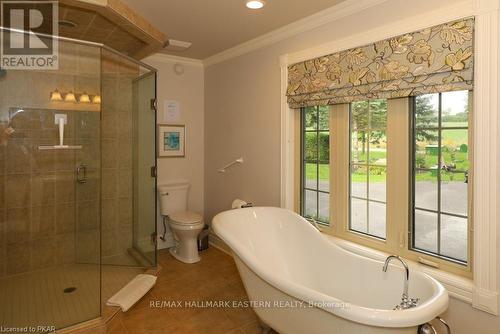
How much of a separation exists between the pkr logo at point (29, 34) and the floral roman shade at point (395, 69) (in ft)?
6.39

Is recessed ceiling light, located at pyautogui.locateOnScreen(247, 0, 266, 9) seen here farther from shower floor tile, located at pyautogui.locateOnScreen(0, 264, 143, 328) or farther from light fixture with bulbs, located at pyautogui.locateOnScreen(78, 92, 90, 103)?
shower floor tile, located at pyautogui.locateOnScreen(0, 264, 143, 328)

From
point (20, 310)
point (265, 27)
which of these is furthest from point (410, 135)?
point (20, 310)

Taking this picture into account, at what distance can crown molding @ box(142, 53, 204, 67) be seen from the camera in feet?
12.1

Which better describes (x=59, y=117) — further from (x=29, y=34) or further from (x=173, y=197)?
(x=173, y=197)

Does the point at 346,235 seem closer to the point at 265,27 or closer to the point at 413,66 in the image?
the point at 413,66

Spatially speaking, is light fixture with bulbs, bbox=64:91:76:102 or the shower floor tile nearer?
the shower floor tile

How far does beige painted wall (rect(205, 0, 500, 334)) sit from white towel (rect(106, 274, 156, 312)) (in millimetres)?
1268

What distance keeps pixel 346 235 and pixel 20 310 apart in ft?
8.44

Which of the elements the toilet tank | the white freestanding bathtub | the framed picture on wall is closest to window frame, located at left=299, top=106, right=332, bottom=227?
the white freestanding bathtub

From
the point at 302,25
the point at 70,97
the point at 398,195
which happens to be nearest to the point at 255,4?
the point at 302,25

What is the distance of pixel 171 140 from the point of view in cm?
387

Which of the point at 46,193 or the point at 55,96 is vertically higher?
the point at 55,96

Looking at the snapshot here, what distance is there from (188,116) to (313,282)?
2625 mm

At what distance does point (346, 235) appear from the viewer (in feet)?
8.35
